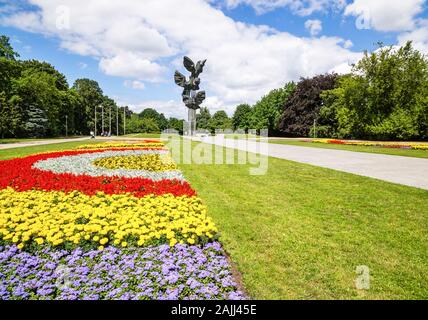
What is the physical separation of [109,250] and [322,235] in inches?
134

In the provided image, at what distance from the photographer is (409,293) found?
3502 mm

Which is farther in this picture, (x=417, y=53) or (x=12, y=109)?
(x=12, y=109)

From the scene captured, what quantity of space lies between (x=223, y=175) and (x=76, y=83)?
88.2 m

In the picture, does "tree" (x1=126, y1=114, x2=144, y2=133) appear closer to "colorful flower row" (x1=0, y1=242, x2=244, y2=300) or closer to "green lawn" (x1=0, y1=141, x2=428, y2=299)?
"green lawn" (x1=0, y1=141, x2=428, y2=299)

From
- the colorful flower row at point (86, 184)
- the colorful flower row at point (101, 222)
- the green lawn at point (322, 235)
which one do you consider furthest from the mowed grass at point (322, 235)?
the colorful flower row at point (86, 184)

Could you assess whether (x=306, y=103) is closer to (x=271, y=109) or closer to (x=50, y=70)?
(x=271, y=109)

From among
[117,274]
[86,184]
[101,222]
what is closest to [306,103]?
[86,184]

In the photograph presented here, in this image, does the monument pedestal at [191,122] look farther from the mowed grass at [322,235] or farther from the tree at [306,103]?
the mowed grass at [322,235]

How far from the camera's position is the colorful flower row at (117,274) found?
3.22 metres

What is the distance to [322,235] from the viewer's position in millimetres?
5172

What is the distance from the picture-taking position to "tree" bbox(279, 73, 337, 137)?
5022cm

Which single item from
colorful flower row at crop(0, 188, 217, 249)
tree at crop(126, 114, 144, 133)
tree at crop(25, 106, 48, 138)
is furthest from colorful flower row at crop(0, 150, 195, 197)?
tree at crop(126, 114, 144, 133)
